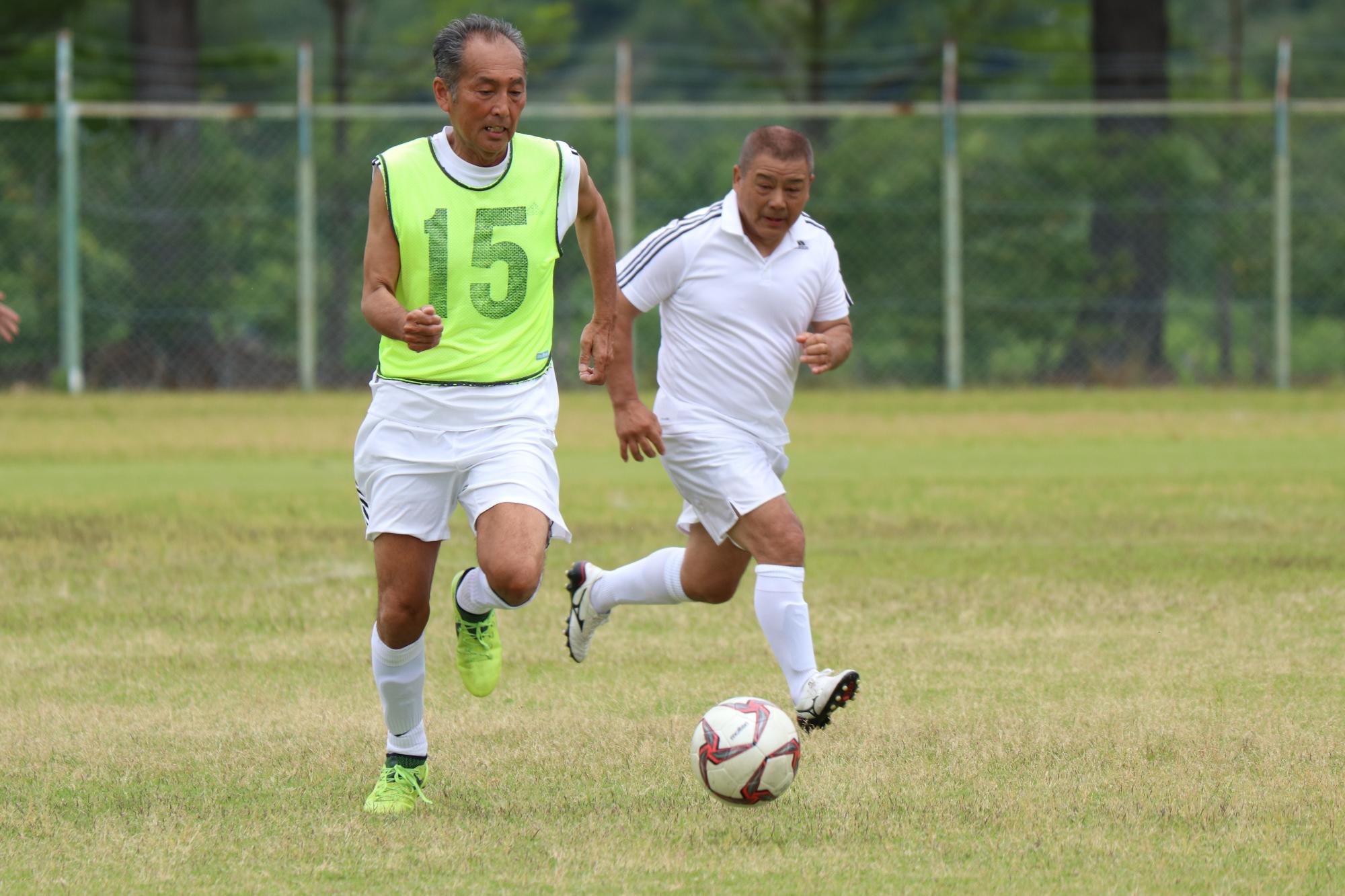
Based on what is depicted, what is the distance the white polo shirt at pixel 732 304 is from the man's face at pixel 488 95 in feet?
3.48

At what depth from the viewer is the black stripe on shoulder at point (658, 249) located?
6.45 m

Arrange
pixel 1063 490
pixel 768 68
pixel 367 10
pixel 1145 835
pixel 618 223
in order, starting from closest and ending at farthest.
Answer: pixel 1145 835, pixel 1063 490, pixel 618 223, pixel 768 68, pixel 367 10

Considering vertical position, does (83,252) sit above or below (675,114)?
below

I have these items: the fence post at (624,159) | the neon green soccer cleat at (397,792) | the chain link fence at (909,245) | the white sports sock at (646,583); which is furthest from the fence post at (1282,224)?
the neon green soccer cleat at (397,792)

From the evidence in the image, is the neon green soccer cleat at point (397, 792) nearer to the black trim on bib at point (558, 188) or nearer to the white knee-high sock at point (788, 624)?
the white knee-high sock at point (788, 624)

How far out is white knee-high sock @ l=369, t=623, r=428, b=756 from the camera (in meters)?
5.43

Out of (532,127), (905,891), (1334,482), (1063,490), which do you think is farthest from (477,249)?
(532,127)

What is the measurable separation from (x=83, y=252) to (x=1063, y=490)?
11103 millimetres

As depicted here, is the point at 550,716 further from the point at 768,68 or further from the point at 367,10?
the point at 367,10

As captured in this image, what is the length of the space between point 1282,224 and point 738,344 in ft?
48.4

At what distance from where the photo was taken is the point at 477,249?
5.41m

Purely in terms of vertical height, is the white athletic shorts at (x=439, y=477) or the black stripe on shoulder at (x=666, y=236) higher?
the black stripe on shoulder at (x=666, y=236)

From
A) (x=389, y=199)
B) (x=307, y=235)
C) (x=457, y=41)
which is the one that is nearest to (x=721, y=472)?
(x=389, y=199)

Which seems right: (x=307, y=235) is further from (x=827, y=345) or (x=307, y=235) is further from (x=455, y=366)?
(x=455, y=366)
